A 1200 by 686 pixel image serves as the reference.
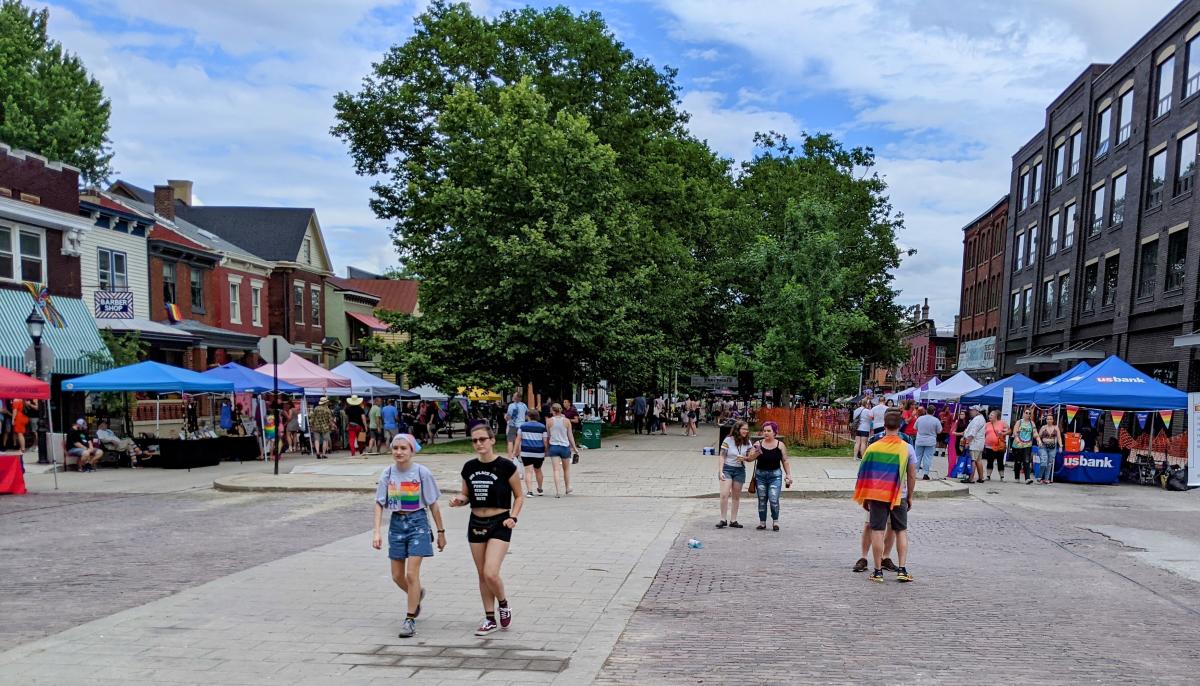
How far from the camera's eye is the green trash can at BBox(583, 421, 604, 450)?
2669cm

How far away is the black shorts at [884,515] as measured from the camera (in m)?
8.84

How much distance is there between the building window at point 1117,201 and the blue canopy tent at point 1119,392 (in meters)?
15.2

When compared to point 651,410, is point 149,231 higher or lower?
higher

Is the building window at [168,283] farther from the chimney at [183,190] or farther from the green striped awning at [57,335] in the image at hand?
the chimney at [183,190]

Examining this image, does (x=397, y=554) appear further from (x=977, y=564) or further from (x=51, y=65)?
(x=51, y=65)

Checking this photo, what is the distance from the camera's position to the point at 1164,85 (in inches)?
1198

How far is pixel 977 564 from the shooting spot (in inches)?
386

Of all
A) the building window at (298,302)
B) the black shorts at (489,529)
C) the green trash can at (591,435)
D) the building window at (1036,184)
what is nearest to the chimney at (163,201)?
the building window at (298,302)

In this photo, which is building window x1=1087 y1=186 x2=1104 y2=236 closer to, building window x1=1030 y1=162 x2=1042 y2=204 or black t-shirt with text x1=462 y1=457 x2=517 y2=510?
building window x1=1030 y1=162 x2=1042 y2=204

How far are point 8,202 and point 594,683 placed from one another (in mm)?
25945

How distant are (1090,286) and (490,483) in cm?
3618

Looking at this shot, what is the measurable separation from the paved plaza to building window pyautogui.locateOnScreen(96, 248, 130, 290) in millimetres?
17669

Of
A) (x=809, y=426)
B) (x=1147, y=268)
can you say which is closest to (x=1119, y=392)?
(x=809, y=426)

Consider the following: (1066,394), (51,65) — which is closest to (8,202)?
(51,65)
